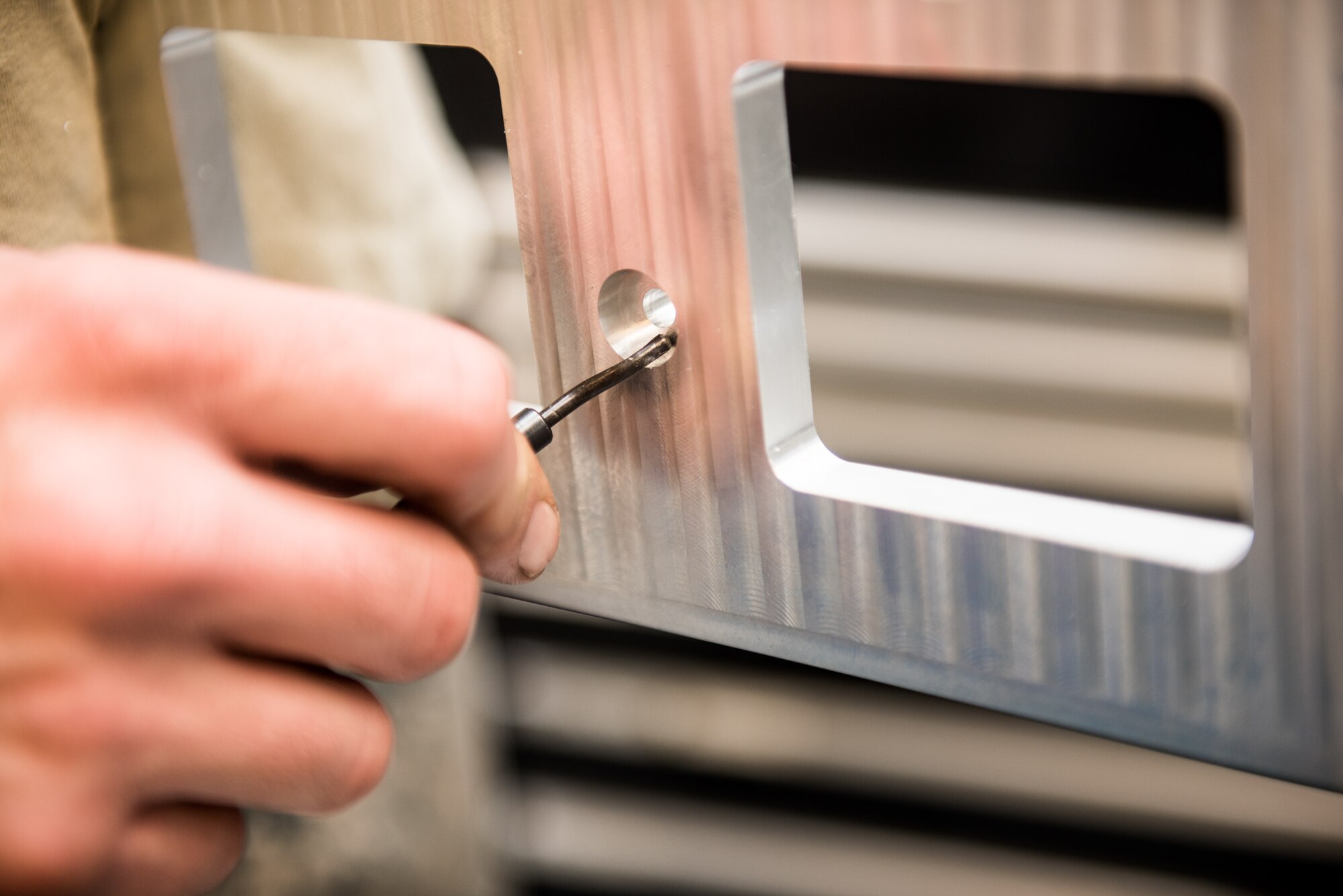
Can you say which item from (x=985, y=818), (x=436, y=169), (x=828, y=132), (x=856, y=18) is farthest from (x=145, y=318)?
(x=985, y=818)

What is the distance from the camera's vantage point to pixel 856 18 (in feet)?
0.82

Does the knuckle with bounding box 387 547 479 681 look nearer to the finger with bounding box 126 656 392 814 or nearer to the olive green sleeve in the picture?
the finger with bounding box 126 656 392 814

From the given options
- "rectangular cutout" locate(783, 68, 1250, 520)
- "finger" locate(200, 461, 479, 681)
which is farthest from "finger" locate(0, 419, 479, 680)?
"rectangular cutout" locate(783, 68, 1250, 520)

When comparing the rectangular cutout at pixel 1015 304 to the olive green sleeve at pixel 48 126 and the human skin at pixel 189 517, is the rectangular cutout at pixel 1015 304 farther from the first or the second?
the human skin at pixel 189 517

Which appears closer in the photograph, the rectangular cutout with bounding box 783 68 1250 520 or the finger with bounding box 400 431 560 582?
the finger with bounding box 400 431 560 582

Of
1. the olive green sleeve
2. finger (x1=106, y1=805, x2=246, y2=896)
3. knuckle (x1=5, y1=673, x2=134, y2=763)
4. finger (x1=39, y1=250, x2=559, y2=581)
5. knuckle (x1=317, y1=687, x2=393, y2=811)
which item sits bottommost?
finger (x1=106, y1=805, x2=246, y2=896)

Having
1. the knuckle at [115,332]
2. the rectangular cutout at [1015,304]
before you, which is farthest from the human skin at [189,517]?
the rectangular cutout at [1015,304]

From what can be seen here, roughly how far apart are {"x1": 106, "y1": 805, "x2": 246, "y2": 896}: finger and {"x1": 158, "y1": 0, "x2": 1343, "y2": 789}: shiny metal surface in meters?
0.10

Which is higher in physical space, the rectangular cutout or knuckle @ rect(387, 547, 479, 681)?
knuckle @ rect(387, 547, 479, 681)

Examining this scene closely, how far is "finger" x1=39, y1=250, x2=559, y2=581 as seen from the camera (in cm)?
23

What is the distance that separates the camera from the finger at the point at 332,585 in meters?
0.23

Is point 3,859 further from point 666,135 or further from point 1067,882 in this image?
point 1067,882

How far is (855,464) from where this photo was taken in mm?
297

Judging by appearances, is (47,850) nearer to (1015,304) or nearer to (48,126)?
(48,126)
